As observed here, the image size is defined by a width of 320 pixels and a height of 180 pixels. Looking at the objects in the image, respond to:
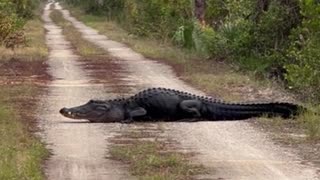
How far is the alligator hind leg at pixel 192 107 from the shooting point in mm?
12805

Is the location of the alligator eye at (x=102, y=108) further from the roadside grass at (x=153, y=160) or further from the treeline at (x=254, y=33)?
the treeline at (x=254, y=33)

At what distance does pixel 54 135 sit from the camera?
1154 centimetres

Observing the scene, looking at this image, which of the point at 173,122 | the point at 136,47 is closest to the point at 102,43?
the point at 136,47

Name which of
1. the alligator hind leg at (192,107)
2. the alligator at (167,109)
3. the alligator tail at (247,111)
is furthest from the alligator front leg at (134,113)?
the alligator tail at (247,111)

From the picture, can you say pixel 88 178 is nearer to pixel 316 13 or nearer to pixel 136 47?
pixel 316 13

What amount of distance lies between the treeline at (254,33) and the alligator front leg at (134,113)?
152 inches

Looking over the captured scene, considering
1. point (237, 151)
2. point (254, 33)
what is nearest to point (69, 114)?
point (237, 151)

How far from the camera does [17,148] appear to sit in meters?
10.1

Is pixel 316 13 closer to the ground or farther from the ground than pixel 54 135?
farther from the ground

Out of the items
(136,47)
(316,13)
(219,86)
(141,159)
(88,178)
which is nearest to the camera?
(88,178)

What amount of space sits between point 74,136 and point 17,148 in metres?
1.38

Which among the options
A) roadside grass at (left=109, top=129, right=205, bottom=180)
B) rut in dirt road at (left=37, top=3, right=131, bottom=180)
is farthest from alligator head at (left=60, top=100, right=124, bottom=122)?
roadside grass at (left=109, top=129, right=205, bottom=180)

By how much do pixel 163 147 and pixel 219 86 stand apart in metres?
7.27

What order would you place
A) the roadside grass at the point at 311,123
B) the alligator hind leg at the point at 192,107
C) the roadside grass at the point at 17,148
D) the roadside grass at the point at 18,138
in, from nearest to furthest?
the roadside grass at the point at 17,148
the roadside grass at the point at 18,138
the roadside grass at the point at 311,123
the alligator hind leg at the point at 192,107
